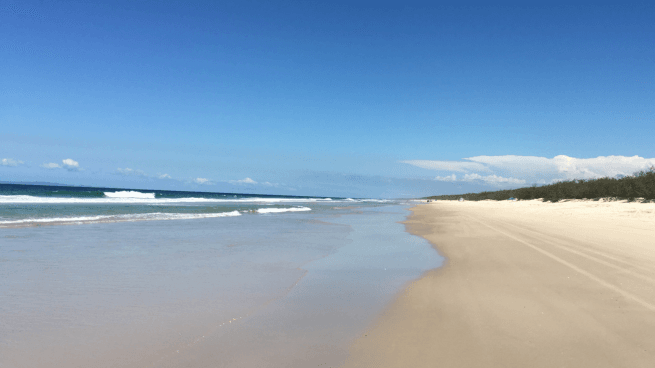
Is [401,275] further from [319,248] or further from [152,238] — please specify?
[152,238]

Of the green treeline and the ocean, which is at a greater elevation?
the green treeline

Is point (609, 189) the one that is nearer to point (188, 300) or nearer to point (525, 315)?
point (525, 315)

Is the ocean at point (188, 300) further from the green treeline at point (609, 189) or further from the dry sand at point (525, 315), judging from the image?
the green treeline at point (609, 189)

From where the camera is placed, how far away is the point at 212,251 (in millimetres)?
8922

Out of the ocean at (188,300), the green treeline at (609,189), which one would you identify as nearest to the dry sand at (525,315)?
the ocean at (188,300)

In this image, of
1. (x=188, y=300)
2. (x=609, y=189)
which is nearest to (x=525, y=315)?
(x=188, y=300)

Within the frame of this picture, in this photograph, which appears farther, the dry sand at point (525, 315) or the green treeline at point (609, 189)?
the green treeline at point (609, 189)

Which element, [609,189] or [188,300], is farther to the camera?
[609,189]

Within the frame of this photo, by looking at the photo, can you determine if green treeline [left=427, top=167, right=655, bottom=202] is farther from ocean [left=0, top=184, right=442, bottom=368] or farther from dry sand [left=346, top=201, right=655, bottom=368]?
ocean [left=0, top=184, right=442, bottom=368]

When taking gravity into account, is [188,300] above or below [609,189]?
below

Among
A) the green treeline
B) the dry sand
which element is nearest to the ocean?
the dry sand

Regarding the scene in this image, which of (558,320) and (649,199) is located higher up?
(649,199)

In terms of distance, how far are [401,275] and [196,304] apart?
4.02 meters

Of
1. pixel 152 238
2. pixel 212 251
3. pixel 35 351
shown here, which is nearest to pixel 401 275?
pixel 212 251
